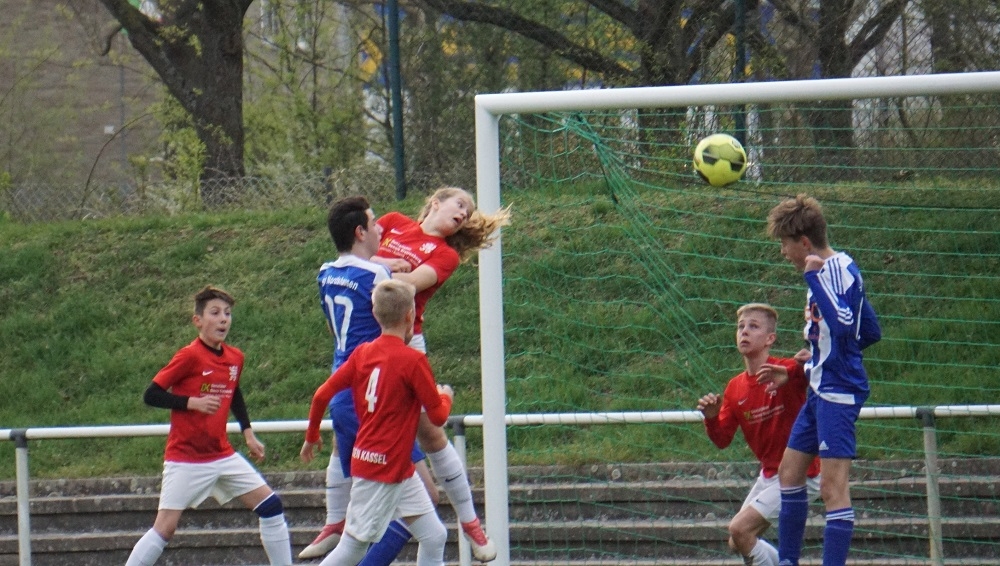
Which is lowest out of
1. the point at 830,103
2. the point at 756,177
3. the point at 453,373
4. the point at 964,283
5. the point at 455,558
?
the point at 455,558

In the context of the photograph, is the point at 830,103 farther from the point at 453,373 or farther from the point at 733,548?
the point at 733,548

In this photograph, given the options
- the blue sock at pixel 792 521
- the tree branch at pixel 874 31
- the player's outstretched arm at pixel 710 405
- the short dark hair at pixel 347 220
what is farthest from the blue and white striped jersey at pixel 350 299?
the tree branch at pixel 874 31

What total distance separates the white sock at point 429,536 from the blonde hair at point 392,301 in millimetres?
963

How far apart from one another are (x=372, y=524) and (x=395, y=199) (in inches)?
263

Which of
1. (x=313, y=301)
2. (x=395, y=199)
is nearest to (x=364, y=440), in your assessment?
(x=313, y=301)

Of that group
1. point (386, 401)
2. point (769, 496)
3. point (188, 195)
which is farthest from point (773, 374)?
point (188, 195)

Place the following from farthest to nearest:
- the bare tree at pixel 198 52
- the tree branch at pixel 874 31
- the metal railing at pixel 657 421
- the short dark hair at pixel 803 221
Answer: the bare tree at pixel 198 52 < the tree branch at pixel 874 31 < the metal railing at pixel 657 421 < the short dark hair at pixel 803 221

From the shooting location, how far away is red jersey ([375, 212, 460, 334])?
5.97 meters

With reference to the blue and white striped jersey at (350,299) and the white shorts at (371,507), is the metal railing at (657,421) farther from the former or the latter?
the blue and white striped jersey at (350,299)

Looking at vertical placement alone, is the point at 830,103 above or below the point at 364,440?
above

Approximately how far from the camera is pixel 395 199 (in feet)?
39.2

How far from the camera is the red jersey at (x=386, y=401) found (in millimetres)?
5453

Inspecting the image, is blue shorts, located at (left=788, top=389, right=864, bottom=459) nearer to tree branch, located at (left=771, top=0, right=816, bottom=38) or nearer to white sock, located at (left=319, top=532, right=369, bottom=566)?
white sock, located at (left=319, top=532, right=369, bottom=566)

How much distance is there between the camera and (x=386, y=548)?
5797 mm
